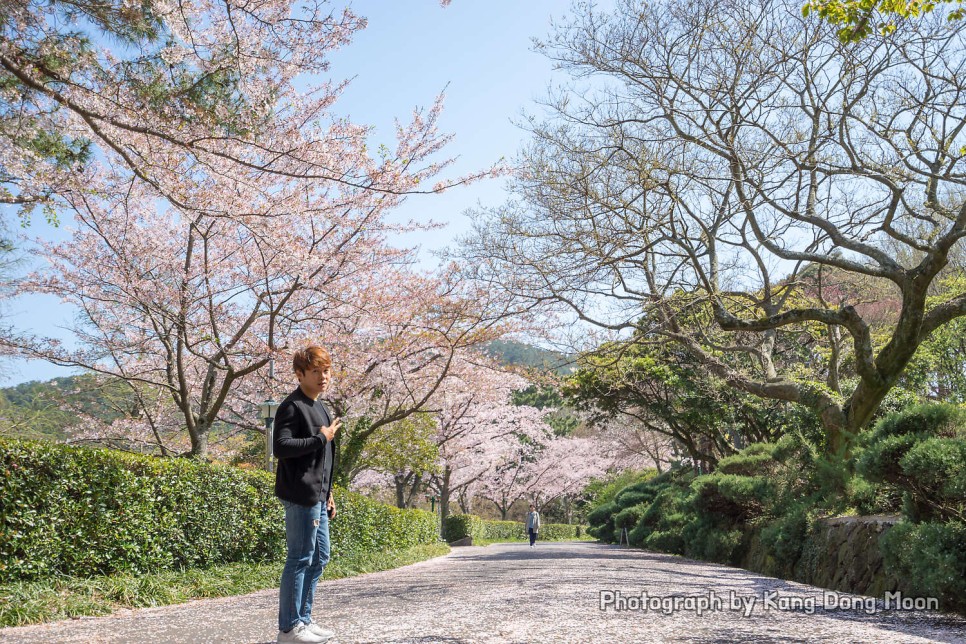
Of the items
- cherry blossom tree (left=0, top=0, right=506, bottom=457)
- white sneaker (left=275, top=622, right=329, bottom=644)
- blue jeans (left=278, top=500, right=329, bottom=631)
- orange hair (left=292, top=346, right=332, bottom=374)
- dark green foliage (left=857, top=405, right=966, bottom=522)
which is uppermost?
cherry blossom tree (left=0, top=0, right=506, bottom=457)

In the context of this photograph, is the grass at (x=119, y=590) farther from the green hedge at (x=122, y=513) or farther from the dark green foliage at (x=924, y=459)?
the dark green foliage at (x=924, y=459)

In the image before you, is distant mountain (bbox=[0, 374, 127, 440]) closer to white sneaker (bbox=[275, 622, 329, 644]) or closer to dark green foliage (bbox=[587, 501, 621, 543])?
white sneaker (bbox=[275, 622, 329, 644])

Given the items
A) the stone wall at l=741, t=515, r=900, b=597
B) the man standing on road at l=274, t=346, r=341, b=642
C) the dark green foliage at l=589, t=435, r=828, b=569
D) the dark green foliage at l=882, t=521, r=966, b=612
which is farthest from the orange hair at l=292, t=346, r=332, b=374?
the dark green foliage at l=589, t=435, r=828, b=569

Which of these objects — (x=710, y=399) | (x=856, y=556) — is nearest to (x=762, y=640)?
(x=856, y=556)

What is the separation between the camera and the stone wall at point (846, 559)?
6.22 m

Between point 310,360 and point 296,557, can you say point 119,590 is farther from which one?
point 310,360

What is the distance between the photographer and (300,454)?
3.17 m

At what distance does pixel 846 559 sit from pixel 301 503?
6.19 m

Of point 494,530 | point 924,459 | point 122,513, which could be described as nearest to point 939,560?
point 924,459

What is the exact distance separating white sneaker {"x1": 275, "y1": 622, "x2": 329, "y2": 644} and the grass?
2.36 m

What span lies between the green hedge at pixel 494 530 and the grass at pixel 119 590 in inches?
747

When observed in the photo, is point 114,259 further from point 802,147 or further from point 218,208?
point 802,147

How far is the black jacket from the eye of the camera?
3166 millimetres

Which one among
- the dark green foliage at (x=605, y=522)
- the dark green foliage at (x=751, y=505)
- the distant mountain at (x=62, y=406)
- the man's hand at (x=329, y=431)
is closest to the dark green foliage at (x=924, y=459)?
the dark green foliage at (x=751, y=505)
